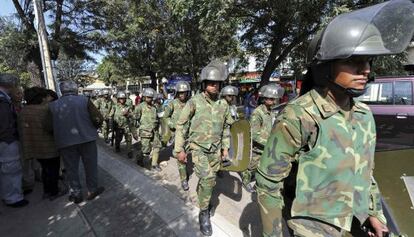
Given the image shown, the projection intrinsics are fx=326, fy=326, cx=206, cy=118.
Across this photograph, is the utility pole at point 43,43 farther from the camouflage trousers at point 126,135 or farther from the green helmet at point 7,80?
the green helmet at point 7,80

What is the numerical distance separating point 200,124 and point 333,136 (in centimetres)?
218

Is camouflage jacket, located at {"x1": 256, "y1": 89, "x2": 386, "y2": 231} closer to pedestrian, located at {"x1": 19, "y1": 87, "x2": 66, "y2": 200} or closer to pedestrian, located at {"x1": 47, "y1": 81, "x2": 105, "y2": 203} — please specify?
pedestrian, located at {"x1": 47, "y1": 81, "x2": 105, "y2": 203}

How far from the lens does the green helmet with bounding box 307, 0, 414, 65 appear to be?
4.95ft

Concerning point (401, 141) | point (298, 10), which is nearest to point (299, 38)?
point (298, 10)

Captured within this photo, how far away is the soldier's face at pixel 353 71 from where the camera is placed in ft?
5.18

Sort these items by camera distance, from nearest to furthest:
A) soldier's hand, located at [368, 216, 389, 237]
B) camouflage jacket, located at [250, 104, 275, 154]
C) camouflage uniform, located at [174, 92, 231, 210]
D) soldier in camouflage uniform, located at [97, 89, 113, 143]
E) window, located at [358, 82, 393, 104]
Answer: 1. soldier's hand, located at [368, 216, 389, 237]
2. camouflage uniform, located at [174, 92, 231, 210]
3. camouflage jacket, located at [250, 104, 275, 154]
4. window, located at [358, 82, 393, 104]
5. soldier in camouflage uniform, located at [97, 89, 113, 143]

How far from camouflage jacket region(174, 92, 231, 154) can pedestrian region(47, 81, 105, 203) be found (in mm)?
1688

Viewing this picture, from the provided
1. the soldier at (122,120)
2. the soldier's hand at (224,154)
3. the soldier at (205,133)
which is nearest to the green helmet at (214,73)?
the soldier at (205,133)

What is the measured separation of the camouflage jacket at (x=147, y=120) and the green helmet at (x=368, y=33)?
18.0ft

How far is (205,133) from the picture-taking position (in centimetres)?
367

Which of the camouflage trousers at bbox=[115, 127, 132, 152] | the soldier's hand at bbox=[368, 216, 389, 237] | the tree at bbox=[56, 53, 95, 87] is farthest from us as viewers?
the tree at bbox=[56, 53, 95, 87]

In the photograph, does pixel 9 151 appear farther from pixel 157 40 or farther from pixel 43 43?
pixel 157 40

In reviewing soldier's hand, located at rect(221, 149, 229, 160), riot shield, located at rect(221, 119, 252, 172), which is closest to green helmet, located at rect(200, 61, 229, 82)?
riot shield, located at rect(221, 119, 252, 172)

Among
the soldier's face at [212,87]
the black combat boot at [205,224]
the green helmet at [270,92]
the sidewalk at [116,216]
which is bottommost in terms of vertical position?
the sidewalk at [116,216]
